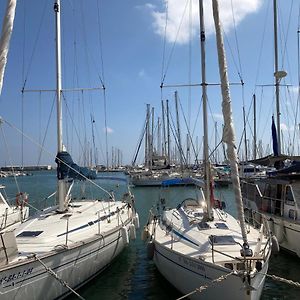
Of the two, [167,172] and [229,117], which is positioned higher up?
[229,117]

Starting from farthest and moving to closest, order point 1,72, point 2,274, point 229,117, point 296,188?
point 296,188 < point 229,117 < point 2,274 < point 1,72

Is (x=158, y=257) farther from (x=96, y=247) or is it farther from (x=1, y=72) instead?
(x=1, y=72)

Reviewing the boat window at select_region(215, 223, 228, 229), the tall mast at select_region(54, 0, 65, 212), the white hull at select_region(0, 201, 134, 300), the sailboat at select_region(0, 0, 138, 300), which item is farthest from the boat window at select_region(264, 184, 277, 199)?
the tall mast at select_region(54, 0, 65, 212)

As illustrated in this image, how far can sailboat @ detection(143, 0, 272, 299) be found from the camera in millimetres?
9055

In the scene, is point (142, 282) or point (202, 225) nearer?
point (202, 225)

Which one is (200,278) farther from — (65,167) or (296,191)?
(296,191)

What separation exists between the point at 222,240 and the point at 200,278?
1.76 meters

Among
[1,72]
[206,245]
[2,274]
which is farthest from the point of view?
[206,245]

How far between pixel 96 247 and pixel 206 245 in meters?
3.75

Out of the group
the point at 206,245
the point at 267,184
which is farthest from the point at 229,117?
the point at 267,184

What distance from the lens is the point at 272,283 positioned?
12.7 meters

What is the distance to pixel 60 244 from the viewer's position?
1107 cm

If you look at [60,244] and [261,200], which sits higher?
[60,244]

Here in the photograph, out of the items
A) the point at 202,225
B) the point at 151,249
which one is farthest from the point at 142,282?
the point at 202,225
